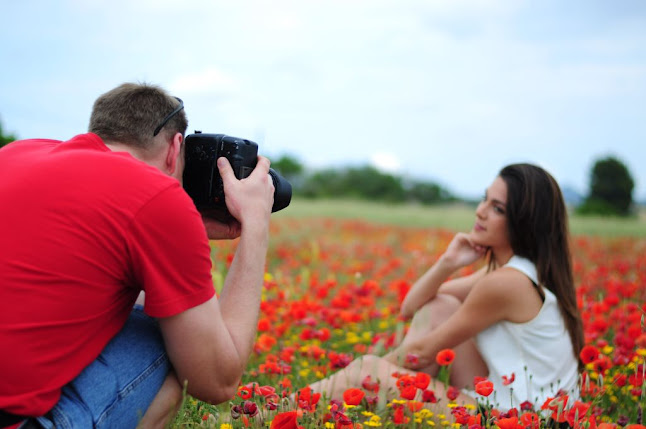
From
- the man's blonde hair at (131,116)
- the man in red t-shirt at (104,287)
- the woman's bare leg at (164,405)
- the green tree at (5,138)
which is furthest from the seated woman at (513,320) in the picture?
the green tree at (5,138)

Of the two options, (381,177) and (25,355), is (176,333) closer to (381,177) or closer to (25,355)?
(25,355)

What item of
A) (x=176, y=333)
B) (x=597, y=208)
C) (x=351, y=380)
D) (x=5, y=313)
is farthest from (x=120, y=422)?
(x=597, y=208)

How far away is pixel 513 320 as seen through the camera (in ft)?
9.02

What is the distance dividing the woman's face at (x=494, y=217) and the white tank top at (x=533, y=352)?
0.73 feet

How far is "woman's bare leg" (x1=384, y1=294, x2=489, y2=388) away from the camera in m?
2.97

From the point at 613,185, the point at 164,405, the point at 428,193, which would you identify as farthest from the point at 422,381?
the point at 428,193

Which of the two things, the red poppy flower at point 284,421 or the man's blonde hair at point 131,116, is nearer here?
the red poppy flower at point 284,421

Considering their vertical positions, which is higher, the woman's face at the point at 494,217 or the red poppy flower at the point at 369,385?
the woman's face at the point at 494,217

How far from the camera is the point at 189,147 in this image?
200 centimetres

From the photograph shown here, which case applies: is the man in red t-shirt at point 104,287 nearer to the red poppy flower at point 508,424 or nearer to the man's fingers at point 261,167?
the man's fingers at point 261,167

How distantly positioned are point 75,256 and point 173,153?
0.46 meters

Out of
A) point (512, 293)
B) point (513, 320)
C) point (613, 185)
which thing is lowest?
point (613, 185)

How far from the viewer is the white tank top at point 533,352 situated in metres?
2.71

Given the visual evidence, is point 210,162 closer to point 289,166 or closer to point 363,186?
point 363,186
